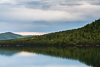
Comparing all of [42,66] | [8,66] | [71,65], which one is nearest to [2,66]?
[8,66]

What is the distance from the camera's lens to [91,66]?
83438 millimetres

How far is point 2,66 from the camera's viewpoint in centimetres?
9300

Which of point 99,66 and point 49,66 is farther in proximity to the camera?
point 49,66

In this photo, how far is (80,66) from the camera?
8706 cm

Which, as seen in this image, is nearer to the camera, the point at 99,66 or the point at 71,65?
the point at 99,66

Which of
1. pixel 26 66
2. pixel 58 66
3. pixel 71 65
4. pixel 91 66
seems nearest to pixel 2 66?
pixel 26 66

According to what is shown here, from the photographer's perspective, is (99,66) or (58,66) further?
(58,66)

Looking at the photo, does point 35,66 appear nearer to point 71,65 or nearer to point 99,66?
point 71,65

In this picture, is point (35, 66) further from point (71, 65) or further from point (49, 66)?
point (71, 65)

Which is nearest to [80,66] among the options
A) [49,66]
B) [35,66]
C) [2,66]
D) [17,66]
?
[49,66]

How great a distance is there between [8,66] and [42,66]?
15.5 metres

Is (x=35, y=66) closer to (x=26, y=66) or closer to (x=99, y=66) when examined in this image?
(x=26, y=66)

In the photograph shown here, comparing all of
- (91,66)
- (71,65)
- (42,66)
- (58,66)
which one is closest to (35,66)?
(42,66)

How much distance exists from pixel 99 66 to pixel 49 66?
22273 mm
